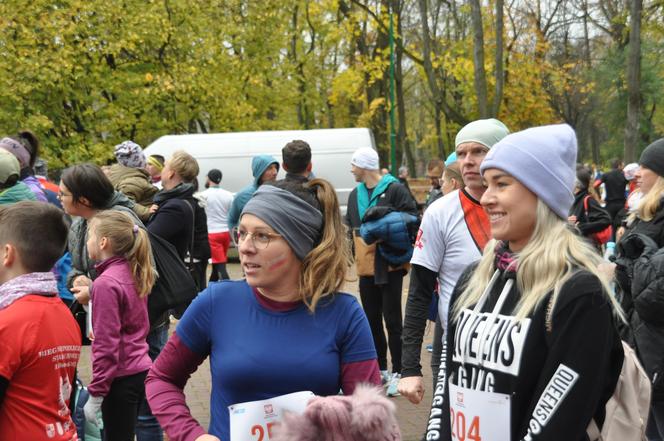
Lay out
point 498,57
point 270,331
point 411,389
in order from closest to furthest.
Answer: point 270,331 < point 411,389 < point 498,57

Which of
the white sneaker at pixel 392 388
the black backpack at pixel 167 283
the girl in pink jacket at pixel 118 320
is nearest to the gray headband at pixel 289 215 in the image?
the girl in pink jacket at pixel 118 320

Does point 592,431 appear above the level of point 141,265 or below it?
below

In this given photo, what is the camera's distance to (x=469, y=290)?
9.30ft

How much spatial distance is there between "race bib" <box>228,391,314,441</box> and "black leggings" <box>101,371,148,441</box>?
2244 mm

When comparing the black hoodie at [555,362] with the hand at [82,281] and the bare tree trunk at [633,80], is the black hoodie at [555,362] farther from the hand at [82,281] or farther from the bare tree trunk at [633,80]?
the bare tree trunk at [633,80]

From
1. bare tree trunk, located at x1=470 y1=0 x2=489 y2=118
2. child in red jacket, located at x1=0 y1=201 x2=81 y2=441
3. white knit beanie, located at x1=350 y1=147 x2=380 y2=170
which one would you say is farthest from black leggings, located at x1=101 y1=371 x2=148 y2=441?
bare tree trunk, located at x1=470 y1=0 x2=489 y2=118

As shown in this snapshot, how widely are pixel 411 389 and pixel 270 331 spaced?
125cm

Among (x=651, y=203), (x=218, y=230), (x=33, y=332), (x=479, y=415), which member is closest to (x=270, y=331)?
(x=479, y=415)

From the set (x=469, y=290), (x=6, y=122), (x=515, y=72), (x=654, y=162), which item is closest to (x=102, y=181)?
(x=469, y=290)

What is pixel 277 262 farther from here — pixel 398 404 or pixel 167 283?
pixel 398 404

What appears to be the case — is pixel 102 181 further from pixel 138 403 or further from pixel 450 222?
pixel 450 222

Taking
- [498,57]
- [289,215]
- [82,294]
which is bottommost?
[82,294]

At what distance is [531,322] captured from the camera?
2488 mm

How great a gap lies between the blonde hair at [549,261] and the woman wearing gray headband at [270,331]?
2.12ft
